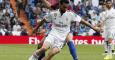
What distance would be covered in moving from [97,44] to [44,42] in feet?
52.7

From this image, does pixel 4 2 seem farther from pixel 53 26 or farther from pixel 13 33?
pixel 53 26

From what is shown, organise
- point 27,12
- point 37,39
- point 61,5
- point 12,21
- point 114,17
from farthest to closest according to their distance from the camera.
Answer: point 27,12 → point 12,21 → point 37,39 → point 114,17 → point 61,5

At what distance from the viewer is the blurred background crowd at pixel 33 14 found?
30.0m

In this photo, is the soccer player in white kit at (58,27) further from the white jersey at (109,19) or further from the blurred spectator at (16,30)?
the blurred spectator at (16,30)

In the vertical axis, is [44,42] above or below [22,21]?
above

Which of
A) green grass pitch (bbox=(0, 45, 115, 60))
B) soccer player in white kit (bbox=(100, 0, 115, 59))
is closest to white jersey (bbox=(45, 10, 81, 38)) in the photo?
green grass pitch (bbox=(0, 45, 115, 60))

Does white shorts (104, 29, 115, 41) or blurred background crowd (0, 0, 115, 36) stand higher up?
white shorts (104, 29, 115, 41)

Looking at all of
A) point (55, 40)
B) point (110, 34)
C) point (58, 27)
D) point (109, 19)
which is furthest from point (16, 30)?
point (55, 40)

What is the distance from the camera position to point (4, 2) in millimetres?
32375

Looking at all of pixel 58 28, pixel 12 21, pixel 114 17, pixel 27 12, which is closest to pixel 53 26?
pixel 58 28

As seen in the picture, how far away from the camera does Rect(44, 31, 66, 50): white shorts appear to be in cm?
1295

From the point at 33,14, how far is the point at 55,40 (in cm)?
1909

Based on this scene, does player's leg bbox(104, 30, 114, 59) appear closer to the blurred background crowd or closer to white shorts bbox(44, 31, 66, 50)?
white shorts bbox(44, 31, 66, 50)

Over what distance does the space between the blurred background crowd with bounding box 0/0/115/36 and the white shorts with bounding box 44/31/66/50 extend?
16.0 m
